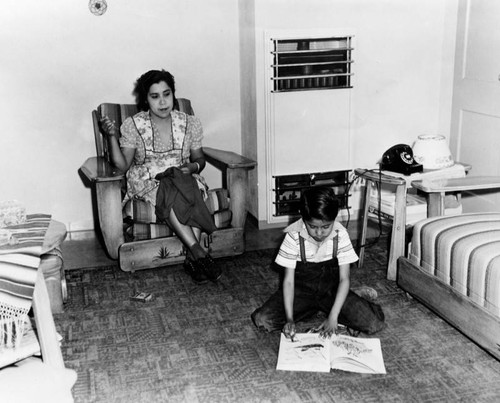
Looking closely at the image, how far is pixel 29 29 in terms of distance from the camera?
12.7 feet

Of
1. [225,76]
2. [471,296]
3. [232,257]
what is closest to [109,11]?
[225,76]

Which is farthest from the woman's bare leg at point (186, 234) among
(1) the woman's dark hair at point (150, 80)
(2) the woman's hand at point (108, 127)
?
(1) the woman's dark hair at point (150, 80)

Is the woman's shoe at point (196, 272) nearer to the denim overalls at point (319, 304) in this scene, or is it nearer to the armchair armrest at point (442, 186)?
the denim overalls at point (319, 304)

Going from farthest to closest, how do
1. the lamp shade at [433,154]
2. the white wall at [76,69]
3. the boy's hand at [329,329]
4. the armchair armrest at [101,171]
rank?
the white wall at [76,69]
the lamp shade at [433,154]
the armchair armrest at [101,171]
the boy's hand at [329,329]

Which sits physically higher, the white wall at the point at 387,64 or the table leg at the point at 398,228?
the white wall at the point at 387,64

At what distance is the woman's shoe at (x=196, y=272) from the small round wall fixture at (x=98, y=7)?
1.64m

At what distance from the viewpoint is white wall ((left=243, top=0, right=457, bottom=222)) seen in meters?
3.98

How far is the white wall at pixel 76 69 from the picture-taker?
390cm

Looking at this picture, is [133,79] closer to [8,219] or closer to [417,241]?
[8,219]

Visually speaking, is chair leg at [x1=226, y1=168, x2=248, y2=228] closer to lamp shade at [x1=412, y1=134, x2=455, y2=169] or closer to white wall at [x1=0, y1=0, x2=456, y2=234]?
white wall at [x1=0, y1=0, x2=456, y2=234]

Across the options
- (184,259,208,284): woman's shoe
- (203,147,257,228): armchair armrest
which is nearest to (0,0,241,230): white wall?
(203,147,257,228): armchair armrest

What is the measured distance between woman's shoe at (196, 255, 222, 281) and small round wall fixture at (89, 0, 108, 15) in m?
1.66

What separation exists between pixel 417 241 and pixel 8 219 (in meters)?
1.74

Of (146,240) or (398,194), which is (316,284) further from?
(146,240)
